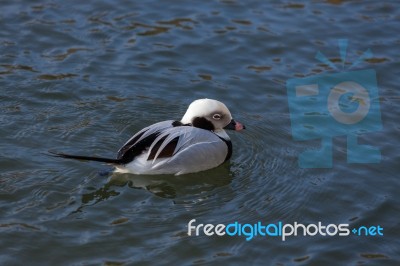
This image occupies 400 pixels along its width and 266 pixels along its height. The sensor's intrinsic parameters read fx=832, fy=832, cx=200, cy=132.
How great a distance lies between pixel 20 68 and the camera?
11484 mm

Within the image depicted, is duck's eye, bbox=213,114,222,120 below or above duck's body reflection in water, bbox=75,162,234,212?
above

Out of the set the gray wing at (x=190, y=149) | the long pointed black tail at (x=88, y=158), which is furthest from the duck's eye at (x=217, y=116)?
the long pointed black tail at (x=88, y=158)

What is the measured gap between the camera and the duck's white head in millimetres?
9867

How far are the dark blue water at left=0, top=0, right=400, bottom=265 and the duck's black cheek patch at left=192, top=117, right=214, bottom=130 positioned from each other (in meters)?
0.52

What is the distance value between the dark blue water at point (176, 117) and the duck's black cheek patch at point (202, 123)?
0.52 m

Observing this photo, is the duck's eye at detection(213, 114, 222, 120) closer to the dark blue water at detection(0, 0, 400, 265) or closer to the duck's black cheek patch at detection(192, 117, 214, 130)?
the duck's black cheek patch at detection(192, 117, 214, 130)

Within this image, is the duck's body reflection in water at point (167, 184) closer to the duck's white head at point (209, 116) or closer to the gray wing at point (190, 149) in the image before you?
the gray wing at point (190, 149)

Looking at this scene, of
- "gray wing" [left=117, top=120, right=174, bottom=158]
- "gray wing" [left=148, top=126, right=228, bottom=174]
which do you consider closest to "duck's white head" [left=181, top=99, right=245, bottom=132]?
"gray wing" [left=148, top=126, right=228, bottom=174]

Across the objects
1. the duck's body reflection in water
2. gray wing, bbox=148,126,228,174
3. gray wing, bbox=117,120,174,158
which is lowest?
the duck's body reflection in water

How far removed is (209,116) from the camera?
9.93 meters

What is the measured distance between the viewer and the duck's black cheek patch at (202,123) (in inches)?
390

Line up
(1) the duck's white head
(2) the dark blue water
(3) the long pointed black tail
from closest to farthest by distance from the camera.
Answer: (2) the dark blue water < (3) the long pointed black tail < (1) the duck's white head

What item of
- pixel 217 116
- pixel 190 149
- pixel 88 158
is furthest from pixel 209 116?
pixel 88 158

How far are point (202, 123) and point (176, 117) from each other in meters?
0.81
